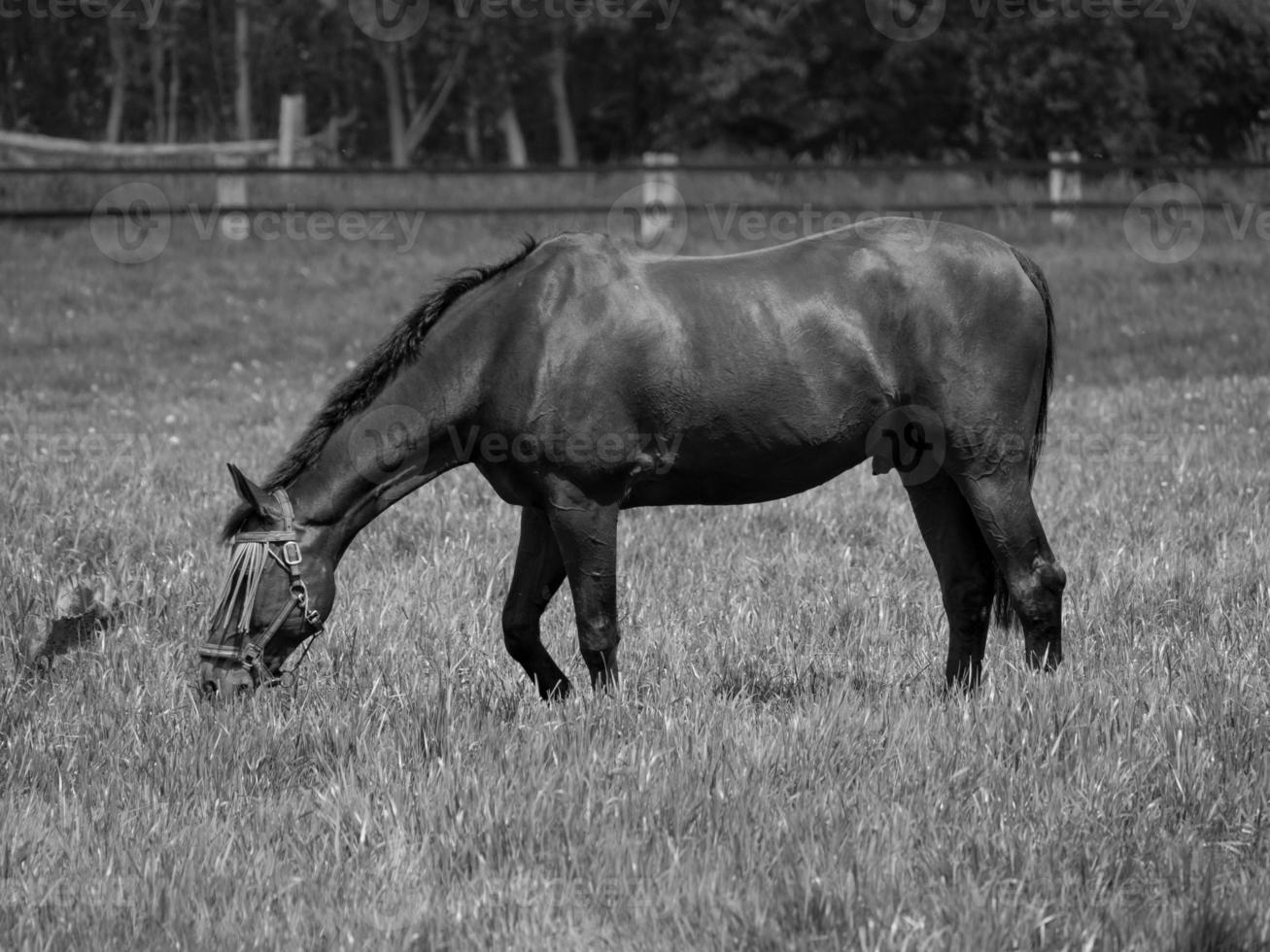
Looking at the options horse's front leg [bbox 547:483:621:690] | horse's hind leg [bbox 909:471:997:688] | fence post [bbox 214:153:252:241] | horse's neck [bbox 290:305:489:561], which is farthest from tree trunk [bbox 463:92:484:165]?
horse's front leg [bbox 547:483:621:690]

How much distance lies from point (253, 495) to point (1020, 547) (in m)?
2.43

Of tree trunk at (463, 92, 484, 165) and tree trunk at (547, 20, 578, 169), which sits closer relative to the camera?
tree trunk at (547, 20, 578, 169)

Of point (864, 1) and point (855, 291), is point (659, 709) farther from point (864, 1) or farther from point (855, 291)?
point (864, 1)

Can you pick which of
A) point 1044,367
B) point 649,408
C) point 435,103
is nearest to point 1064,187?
point 1044,367

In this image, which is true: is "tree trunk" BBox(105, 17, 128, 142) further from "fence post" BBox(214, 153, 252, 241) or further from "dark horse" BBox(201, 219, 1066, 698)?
"dark horse" BBox(201, 219, 1066, 698)

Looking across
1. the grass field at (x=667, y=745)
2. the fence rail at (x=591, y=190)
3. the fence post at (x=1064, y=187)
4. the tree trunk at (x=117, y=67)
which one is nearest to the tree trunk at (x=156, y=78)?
the tree trunk at (x=117, y=67)

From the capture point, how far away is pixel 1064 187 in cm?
1880

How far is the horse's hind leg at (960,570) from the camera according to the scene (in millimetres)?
5133

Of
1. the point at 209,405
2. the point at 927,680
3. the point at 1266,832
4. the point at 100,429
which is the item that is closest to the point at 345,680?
the point at 927,680

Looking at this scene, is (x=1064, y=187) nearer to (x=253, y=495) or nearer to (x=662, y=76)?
(x=662, y=76)

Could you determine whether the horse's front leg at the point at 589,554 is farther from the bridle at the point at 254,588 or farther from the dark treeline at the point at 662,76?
the dark treeline at the point at 662,76

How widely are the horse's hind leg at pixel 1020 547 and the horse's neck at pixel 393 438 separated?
5.44 feet

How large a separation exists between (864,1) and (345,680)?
80.5ft

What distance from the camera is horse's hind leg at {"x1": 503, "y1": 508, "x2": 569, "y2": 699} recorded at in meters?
4.83
